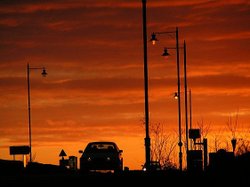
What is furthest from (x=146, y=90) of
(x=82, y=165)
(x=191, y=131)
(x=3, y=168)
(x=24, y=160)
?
(x=24, y=160)

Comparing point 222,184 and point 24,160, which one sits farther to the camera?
point 24,160

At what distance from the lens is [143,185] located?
2561cm

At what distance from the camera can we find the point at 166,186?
81.6 ft

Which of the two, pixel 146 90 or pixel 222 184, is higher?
pixel 146 90

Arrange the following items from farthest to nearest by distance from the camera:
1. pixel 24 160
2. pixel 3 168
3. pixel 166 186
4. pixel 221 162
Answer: pixel 24 160 < pixel 3 168 < pixel 221 162 < pixel 166 186

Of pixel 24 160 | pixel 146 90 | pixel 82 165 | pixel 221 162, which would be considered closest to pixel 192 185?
pixel 146 90

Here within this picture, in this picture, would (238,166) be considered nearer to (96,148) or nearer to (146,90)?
(146,90)

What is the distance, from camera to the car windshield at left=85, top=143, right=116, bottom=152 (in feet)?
133

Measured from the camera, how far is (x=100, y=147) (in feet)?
134

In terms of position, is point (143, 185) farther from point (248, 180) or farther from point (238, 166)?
point (238, 166)

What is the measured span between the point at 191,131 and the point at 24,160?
45.0 feet

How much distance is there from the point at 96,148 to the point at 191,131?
7.89 m

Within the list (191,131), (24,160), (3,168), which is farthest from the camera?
(24,160)

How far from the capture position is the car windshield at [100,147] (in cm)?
4062
